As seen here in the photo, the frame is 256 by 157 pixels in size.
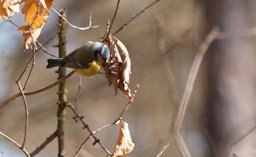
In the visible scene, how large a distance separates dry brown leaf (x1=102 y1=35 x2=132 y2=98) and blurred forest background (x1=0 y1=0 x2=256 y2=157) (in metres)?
0.66

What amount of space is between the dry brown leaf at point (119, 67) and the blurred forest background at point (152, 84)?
659 mm

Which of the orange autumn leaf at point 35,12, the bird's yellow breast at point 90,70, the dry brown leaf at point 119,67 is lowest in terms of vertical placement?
the dry brown leaf at point 119,67

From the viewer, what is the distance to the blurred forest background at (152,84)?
2555 millimetres

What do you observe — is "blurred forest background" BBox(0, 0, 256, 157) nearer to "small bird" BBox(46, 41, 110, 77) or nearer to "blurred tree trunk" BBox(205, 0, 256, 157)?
"blurred tree trunk" BBox(205, 0, 256, 157)

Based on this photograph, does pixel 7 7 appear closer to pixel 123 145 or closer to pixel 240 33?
pixel 123 145

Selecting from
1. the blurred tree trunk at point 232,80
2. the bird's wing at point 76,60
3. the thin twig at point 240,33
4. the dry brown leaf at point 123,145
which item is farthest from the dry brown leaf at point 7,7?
the blurred tree trunk at point 232,80

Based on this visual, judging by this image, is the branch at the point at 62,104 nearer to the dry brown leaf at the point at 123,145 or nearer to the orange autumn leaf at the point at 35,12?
the orange autumn leaf at the point at 35,12

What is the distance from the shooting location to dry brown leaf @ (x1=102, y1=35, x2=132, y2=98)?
1.29 meters

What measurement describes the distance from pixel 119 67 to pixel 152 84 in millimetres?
3377

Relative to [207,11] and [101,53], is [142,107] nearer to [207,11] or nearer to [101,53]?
[207,11]

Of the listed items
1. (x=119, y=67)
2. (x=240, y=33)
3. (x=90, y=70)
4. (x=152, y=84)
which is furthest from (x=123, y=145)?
(x=152, y=84)

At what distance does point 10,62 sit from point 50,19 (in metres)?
0.78

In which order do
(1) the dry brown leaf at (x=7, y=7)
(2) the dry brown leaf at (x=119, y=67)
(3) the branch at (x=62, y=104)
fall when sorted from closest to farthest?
(1) the dry brown leaf at (x=7, y=7), (2) the dry brown leaf at (x=119, y=67), (3) the branch at (x=62, y=104)

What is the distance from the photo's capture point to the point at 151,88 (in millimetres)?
4664
